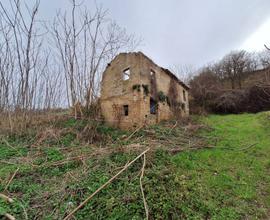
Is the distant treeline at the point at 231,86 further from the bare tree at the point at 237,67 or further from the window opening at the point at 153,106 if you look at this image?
the window opening at the point at 153,106

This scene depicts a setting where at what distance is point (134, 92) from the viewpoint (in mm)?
9492

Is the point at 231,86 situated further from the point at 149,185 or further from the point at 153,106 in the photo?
the point at 149,185

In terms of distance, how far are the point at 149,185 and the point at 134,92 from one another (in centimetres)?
660

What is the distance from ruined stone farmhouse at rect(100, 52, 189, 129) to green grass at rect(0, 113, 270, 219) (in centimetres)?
433

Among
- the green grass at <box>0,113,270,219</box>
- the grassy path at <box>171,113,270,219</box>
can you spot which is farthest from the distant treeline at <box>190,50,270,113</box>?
the green grass at <box>0,113,270,219</box>

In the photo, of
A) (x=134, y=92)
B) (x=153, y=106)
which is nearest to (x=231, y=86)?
(x=153, y=106)

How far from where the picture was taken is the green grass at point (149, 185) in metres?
2.95

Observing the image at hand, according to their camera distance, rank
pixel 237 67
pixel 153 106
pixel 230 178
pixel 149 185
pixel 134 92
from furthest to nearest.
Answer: pixel 237 67
pixel 153 106
pixel 134 92
pixel 230 178
pixel 149 185

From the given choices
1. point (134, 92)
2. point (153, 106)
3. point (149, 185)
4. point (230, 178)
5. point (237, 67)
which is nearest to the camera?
point (149, 185)

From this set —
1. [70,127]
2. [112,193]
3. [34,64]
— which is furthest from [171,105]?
[112,193]

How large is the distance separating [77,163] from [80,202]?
140 centimetres

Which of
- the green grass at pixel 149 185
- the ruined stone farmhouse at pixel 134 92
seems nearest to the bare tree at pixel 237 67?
the ruined stone farmhouse at pixel 134 92

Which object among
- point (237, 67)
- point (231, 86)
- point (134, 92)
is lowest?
point (134, 92)

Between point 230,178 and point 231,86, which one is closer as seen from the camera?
point 230,178
